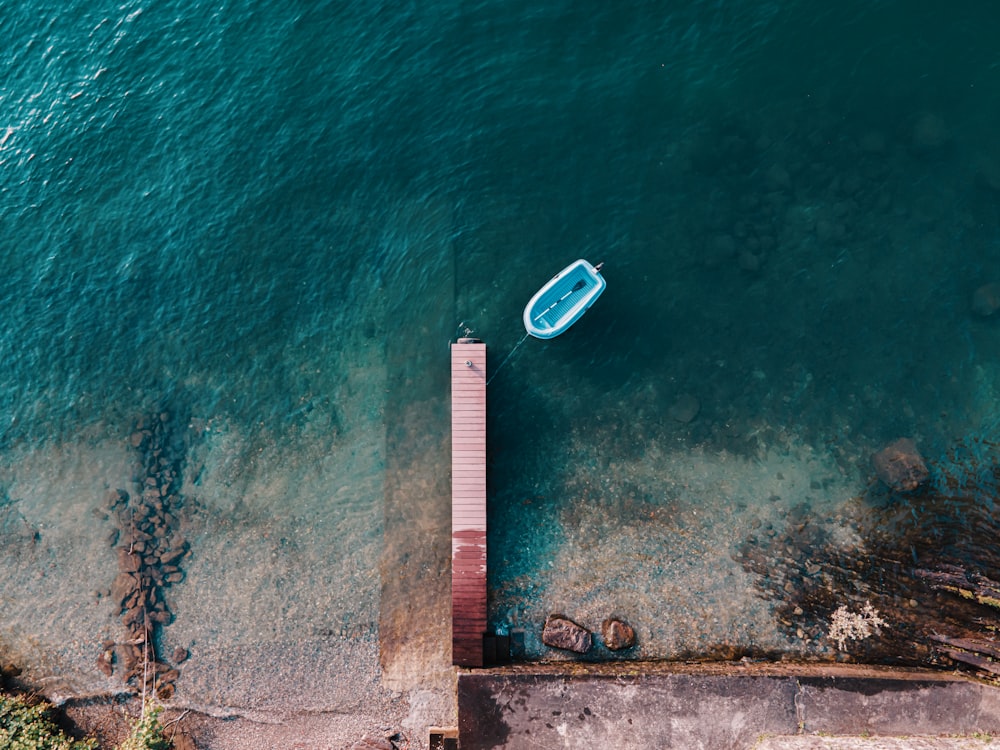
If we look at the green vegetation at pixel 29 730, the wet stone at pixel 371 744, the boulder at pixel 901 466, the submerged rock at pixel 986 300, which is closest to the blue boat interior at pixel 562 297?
the boulder at pixel 901 466

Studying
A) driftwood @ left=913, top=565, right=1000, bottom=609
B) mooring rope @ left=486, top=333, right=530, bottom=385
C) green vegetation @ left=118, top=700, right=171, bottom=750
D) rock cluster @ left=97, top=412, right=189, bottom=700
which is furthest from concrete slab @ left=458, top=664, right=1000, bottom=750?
rock cluster @ left=97, top=412, right=189, bottom=700

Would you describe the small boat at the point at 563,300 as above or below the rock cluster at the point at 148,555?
above

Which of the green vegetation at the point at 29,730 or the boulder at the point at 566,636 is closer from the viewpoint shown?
the green vegetation at the point at 29,730

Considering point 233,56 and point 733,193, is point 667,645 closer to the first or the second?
point 733,193

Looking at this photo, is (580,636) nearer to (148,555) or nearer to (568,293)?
(568,293)

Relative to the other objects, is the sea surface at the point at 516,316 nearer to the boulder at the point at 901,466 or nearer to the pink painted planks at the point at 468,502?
the boulder at the point at 901,466

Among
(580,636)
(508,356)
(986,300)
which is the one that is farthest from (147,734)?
(986,300)

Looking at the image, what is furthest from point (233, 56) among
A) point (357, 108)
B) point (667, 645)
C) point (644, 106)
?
point (667, 645)
